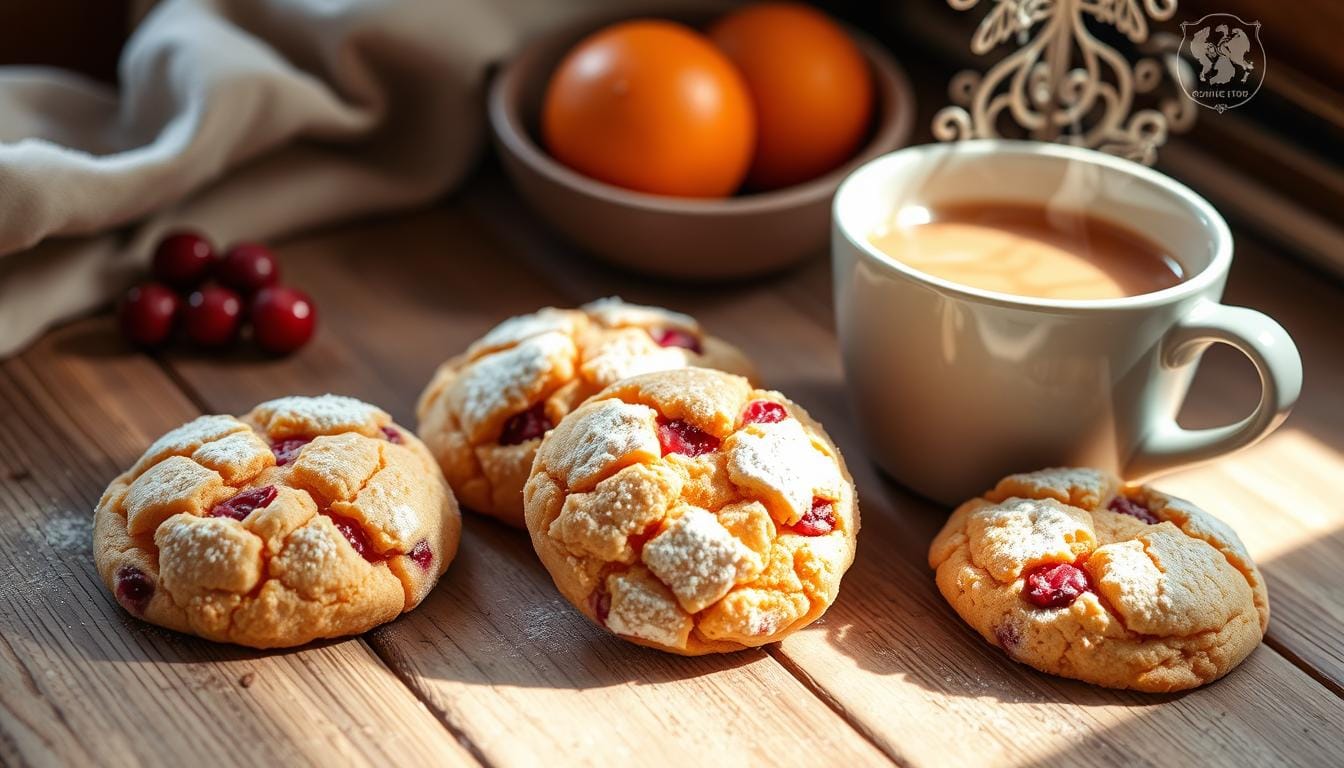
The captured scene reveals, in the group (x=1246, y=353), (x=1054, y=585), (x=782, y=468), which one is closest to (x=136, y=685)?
(x=782, y=468)

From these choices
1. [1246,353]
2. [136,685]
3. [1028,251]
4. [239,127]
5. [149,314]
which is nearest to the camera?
[136,685]

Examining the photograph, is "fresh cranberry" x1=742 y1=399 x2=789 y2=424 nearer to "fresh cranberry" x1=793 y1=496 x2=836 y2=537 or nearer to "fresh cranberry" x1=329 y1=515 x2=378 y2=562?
"fresh cranberry" x1=793 y1=496 x2=836 y2=537

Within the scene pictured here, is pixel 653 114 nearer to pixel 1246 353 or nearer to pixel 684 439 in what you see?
pixel 684 439

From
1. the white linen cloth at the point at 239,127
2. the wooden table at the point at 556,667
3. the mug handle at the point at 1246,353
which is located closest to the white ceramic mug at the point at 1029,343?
the mug handle at the point at 1246,353

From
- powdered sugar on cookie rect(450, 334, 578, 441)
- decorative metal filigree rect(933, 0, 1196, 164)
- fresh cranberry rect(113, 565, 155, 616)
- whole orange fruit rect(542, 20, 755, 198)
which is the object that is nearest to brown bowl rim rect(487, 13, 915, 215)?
whole orange fruit rect(542, 20, 755, 198)

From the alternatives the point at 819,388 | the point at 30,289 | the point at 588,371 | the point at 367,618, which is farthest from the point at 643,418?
the point at 30,289

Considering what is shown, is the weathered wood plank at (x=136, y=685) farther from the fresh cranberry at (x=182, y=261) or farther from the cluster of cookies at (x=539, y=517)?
the fresh cranberry at (x=182, y=261)
